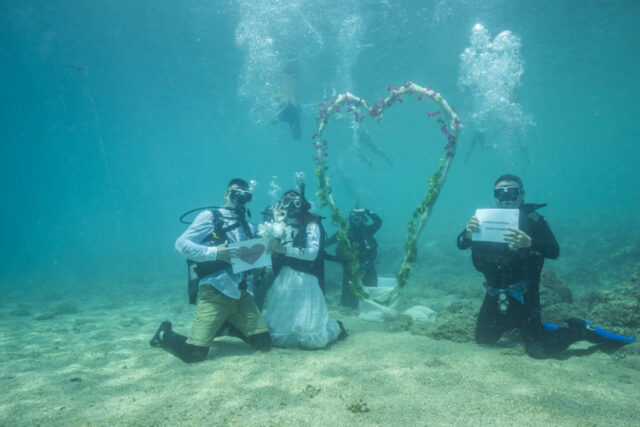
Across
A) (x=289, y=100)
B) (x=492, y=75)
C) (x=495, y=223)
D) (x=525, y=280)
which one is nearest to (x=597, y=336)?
(x=525, y=280)

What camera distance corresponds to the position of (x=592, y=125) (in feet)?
184

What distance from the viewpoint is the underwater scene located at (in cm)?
305

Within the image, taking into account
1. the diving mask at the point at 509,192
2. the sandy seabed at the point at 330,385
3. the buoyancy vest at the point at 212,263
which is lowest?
the sandy seabed at the point at 330,385

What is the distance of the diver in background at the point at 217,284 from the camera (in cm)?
421

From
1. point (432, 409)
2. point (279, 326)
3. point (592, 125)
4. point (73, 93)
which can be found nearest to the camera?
point (432, 409)

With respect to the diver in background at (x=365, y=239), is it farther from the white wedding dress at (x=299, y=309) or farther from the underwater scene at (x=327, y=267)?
the white wedding dress at (x=299, y=309)

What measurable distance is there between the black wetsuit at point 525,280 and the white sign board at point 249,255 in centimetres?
289

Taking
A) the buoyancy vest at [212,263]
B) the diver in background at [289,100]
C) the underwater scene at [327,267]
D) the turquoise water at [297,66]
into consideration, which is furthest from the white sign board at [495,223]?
the diver in background at [289,100]

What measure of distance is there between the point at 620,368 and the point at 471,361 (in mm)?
1549

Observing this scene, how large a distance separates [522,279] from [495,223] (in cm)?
90

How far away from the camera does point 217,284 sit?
4.41m

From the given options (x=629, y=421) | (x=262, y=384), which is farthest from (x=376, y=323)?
(x=629, y=421)

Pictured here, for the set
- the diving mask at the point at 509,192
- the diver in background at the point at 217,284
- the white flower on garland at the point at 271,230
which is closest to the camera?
the diving mask at the point at 509,192

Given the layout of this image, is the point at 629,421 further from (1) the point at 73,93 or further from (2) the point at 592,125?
(2) the point at 592,125
